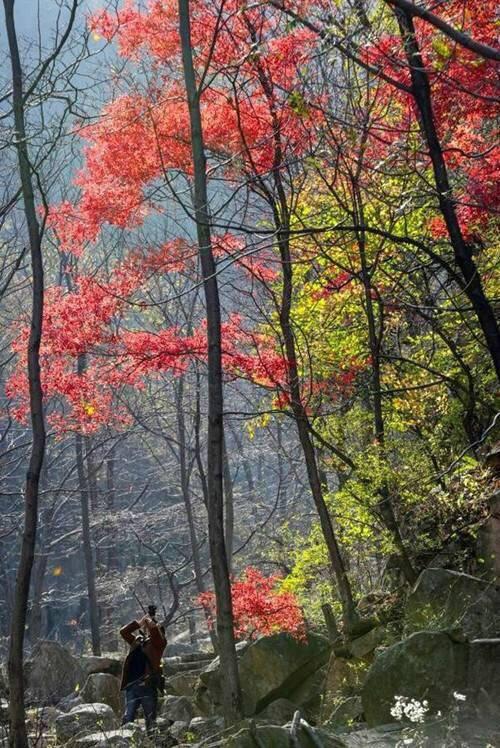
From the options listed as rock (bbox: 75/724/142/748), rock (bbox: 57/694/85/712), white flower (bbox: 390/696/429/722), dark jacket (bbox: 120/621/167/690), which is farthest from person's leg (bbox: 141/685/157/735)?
rock (bbox: 57/694/85/712)

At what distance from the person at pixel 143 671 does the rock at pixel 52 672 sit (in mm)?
6465

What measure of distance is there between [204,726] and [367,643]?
2.31 m

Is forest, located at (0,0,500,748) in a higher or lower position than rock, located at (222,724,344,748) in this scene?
higher

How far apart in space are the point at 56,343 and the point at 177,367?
183 cm

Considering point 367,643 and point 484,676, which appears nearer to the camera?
point 484,676

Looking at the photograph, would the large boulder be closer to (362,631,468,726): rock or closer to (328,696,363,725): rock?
(328,696,363,725): rock

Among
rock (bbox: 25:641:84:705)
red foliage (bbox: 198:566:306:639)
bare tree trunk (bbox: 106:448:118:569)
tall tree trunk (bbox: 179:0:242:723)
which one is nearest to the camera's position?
tall tree trunk (bbox: 179:0:242:723)

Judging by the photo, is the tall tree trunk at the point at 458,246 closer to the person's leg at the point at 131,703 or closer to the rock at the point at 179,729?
the person's leg at the point at 131,703

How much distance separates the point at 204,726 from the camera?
30.4 feet

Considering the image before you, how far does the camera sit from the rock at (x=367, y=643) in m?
8.79

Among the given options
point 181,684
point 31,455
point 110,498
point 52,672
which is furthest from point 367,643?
point 110,498

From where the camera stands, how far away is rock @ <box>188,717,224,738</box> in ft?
29.1

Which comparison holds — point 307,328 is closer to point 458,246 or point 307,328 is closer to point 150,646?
point 458,246

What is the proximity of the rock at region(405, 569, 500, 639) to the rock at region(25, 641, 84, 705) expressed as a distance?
30.6ft
